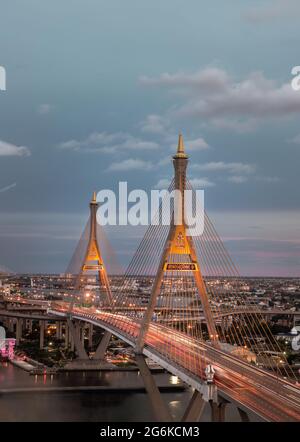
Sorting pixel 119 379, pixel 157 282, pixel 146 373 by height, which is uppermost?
pixel 157 282

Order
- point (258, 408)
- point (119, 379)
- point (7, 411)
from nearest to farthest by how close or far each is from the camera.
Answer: point (258, 408)
point (7, 411)
point (119, 379)

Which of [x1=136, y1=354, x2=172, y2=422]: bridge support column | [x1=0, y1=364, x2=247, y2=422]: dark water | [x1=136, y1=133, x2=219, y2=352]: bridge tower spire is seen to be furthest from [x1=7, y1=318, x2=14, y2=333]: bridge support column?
[x1=136, y1=133, x2=219, y2=352]: bridge tower spire

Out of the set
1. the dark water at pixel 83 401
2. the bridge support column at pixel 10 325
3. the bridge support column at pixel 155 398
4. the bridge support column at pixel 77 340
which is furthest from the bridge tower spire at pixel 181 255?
the bridge support column at pixel 10 325

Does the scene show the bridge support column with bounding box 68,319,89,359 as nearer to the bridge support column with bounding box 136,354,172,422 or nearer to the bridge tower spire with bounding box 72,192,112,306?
the bridge tower spire with bounding box 72,192,112,306

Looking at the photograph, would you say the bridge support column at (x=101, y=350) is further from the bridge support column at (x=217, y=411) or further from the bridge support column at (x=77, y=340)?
the bridge support column at (x=217, y=411)

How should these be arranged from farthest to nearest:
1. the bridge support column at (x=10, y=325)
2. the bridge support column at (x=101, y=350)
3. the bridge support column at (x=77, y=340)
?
the bridge support column at (x=10, y=325)
the bridge support column at (x=77, y=340)
the bridge support column at (x=101, y=350)
